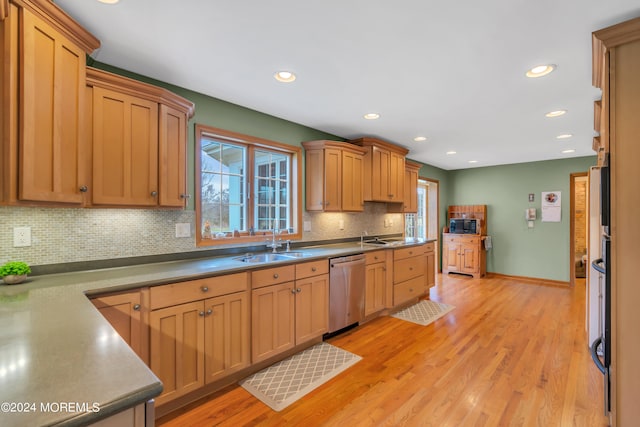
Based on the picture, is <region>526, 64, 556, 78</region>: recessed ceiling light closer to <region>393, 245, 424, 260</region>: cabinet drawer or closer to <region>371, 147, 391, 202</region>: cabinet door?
<region>371, 147, 391, 202</region>: cabinet door

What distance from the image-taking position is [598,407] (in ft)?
6.52

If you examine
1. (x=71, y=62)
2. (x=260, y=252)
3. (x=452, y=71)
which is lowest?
(x=260, y=252)

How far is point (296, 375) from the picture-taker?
237 cm

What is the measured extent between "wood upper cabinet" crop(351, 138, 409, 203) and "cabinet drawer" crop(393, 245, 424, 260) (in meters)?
0.76

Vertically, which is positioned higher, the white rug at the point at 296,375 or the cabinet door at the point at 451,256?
the cabinet door at the point at 451,256

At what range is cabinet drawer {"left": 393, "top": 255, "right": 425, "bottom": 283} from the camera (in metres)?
3.89

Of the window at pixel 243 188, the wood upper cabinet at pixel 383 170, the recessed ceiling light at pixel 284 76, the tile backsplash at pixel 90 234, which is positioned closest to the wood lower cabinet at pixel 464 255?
the wood upper cabinet at pixel 383 170

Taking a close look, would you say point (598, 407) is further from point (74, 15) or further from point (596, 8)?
point (74, 15)

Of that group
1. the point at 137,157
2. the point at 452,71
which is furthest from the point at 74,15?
the point at 452,71

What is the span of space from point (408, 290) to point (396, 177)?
1.67 metres

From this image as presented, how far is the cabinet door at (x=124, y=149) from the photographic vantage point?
1.80 metres

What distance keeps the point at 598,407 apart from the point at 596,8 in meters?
2.47

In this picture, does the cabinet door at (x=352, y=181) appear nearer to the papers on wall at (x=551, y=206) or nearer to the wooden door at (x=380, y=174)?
the wooden door at (x=380, y=174)

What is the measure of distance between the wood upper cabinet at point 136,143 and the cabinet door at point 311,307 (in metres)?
1.31
